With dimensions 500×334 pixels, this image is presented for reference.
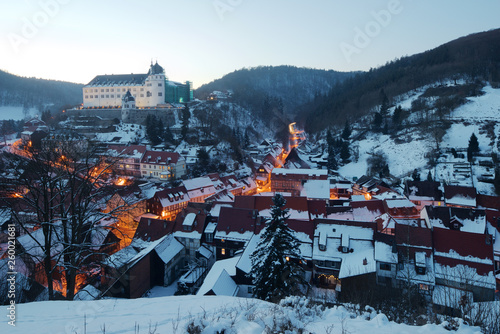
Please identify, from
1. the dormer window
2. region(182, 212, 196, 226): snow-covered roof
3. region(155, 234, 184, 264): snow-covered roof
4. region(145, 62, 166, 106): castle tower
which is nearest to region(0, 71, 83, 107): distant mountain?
region(145, 62, 166, 106): castle tower

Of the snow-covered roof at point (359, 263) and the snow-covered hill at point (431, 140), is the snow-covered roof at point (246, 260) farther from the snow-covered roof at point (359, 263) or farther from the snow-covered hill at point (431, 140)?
the snow-covered hill at point (431, 140)

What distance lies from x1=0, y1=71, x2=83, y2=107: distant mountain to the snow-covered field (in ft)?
9.22

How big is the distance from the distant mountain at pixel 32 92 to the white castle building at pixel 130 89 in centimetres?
6173

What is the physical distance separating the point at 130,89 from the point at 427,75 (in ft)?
232

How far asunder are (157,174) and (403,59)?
316 feet

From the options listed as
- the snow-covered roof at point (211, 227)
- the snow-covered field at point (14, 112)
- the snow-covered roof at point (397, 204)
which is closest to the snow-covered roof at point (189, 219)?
the snow-covered roof at point (211, 227)

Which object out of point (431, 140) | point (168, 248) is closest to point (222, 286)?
point (168, 248)

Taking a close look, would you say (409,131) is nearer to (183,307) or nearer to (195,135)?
(195,135)

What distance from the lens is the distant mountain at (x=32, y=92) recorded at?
112 metres

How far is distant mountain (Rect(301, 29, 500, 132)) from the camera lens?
226 ft

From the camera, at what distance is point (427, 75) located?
2881 inches

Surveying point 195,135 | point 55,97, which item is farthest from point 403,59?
point 55,97

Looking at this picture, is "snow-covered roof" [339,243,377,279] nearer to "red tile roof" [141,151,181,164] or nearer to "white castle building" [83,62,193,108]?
"red tile roof" [141,151,181,164]

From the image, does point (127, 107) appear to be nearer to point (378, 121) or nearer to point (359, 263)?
point (378, 121)
